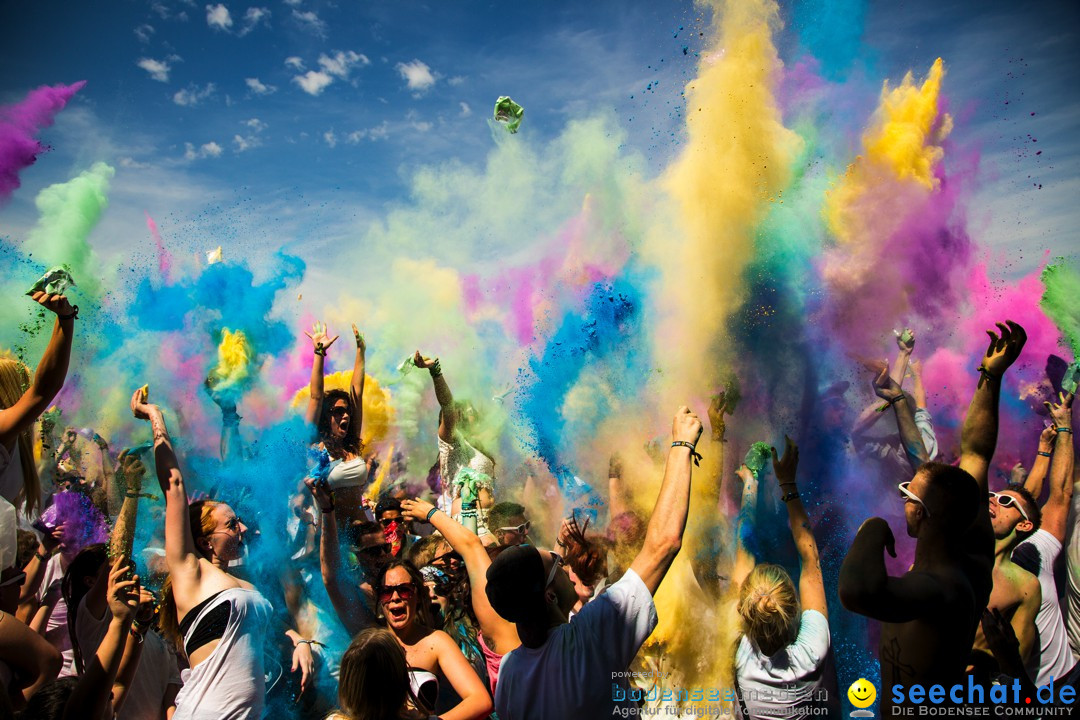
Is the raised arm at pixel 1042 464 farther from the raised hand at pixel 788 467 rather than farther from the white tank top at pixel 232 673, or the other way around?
the white tank top at pixel 232 673

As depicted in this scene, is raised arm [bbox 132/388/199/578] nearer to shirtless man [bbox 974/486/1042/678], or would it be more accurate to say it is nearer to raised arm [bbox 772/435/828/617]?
raised arm [bbox 772/435/828/617]

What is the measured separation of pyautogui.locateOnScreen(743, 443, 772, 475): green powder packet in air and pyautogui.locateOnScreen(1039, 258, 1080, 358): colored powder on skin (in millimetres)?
2688

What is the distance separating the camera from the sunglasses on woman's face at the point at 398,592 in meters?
3.04

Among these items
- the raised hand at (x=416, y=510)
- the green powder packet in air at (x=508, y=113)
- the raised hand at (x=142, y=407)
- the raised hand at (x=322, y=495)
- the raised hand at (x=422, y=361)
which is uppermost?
the green powder packet in air at (x=508, y=113)

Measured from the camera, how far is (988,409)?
2.78 metres

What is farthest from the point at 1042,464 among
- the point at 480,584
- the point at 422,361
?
the point at 422,361

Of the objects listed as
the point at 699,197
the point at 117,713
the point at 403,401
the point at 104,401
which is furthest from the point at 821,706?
the point at 104,401

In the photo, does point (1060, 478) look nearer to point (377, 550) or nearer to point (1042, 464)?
point (1042, 464)

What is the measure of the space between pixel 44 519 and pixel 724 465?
5018 mm

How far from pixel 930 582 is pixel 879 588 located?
27 cm

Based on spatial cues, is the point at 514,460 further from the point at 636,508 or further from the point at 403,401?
the point at 403,401

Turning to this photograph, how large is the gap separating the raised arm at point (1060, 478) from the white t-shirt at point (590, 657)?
10.5ft

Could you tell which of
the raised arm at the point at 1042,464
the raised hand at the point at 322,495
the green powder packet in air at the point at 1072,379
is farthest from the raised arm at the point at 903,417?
the raised hand at the point at 322,495

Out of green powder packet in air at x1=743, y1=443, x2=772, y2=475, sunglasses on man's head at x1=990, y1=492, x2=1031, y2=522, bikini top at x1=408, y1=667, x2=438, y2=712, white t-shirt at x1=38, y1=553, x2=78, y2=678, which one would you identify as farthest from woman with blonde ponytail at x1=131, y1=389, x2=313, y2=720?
sunglasses on man's head at x1=990, y1=492, x2=1031, y2=522
